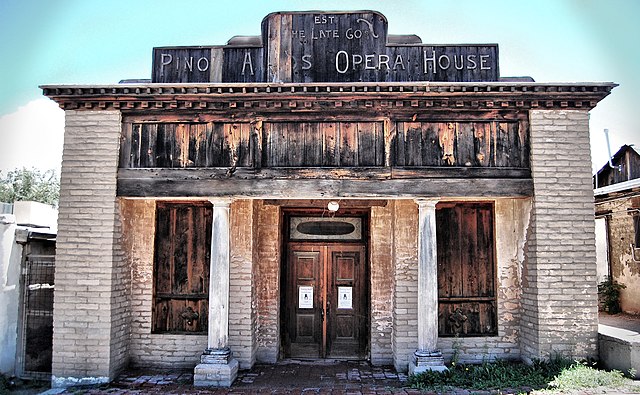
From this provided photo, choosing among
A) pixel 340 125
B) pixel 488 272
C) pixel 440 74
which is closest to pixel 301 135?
pixel 340 125

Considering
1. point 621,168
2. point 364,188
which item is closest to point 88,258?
point 364,188

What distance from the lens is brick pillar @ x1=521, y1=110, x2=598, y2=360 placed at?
8344 millimetres

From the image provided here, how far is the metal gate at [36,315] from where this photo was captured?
31.5ft

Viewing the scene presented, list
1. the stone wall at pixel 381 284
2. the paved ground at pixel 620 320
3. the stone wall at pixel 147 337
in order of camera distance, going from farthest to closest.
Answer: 1. the paved ground at pixel 620 320
2. the stone wall at pixel 381 284
3. the stone wall at pixel 147 337

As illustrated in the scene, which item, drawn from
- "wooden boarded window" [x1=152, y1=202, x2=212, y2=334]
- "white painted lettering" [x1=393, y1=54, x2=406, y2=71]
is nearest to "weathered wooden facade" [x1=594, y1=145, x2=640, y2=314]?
"white painted lettering" [x1=393, y1=54, x2=406, y2=71]

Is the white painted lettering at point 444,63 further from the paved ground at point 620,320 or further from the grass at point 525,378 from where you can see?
the paved ground at point 620,320

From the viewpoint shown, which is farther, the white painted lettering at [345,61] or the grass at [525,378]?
the white painted lettering at [345,61]

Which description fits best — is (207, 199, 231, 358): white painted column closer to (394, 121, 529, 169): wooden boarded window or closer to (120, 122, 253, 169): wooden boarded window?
(120, 122, 253, 169): wooden boarded window

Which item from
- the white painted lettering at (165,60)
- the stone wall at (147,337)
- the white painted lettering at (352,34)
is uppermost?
the white painted lettering at (352,34)

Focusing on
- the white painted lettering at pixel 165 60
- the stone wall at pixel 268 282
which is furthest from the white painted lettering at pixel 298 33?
the stone wall at pixel 268 282

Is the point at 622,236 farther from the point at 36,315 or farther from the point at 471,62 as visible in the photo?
the point at 36,315

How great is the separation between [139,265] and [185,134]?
277 cm

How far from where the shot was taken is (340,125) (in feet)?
28.8

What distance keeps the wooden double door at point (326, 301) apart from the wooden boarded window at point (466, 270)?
164 cm
